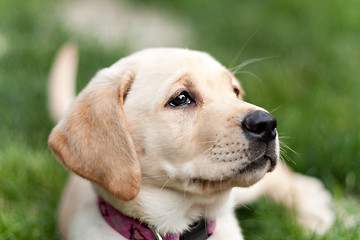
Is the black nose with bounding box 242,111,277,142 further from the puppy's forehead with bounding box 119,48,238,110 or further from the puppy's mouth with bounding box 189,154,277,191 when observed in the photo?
the puppy's forehead with bounding box 119,48,238,110

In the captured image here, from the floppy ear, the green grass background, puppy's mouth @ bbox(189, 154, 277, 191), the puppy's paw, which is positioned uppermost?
the floppy ear

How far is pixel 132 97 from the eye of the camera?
261 cm

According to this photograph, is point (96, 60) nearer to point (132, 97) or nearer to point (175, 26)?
point (175, 26)

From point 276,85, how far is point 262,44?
1405mm

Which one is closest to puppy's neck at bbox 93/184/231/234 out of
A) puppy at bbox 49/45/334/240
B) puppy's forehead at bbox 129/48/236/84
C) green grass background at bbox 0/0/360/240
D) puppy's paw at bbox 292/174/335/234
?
puppy at bbox 49/45/334/240

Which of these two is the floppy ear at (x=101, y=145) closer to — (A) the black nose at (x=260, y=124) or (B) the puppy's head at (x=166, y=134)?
(B) the puppy's head at (x=166, y=134)

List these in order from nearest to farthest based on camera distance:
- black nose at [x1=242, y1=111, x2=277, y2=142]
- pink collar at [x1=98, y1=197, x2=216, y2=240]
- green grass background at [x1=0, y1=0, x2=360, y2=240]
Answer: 1. black nose at [x1=242, y1=111, x2=277, y2=142]
2. pink collar at [x1=98, y1=197, x2=216, y2=240]
3. green grass background at [x1=0, y1=0, x2=360, y2=240]

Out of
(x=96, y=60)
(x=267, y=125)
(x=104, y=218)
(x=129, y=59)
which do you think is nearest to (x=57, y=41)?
(x=96, y=60)

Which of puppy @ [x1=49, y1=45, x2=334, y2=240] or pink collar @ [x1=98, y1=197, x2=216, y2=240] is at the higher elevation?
puppy @ [x1=49, y1=45, x2=334, y2=240]

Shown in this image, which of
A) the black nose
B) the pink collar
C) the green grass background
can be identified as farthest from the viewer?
the green grass background

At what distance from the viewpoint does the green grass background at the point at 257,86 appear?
352cm

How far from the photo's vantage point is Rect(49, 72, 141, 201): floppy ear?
238cm

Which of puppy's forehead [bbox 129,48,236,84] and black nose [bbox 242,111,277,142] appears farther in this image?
puppy's forehead [bbox 129,48,236,84]

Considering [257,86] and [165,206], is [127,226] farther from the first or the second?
[257,86]
